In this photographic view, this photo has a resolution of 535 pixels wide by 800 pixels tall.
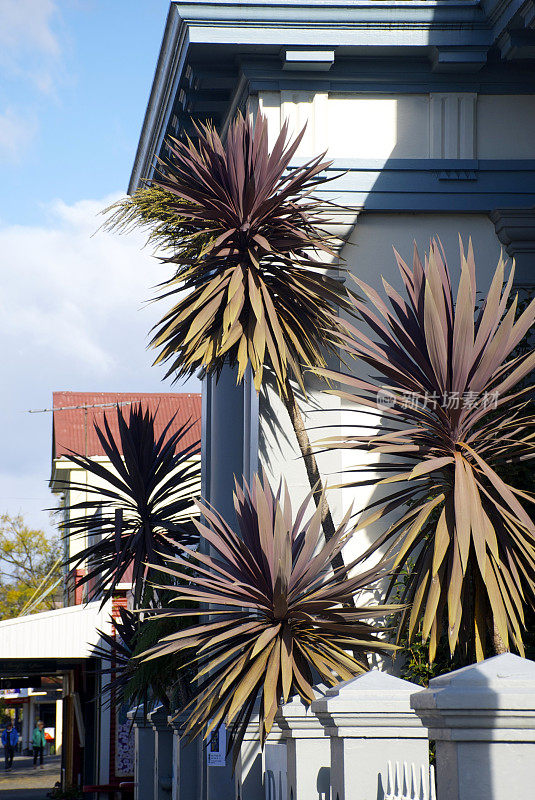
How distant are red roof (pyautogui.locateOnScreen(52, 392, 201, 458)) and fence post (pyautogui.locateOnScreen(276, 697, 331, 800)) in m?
21.2

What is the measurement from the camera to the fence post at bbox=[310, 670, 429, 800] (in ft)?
15.0

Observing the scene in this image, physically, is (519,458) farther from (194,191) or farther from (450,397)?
(194,191)

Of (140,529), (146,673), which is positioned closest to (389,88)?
(140,529)

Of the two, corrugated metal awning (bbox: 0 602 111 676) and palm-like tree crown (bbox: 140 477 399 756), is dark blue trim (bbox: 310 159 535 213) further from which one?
corrugated metal awning (bbox: 0 602 111 676)

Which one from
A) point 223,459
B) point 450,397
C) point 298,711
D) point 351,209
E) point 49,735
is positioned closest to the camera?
point 298,711

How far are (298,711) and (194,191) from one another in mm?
4548

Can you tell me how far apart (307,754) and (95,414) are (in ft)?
76.3

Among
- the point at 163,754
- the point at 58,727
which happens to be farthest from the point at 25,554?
the point at 163,754

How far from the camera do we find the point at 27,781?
90.5ft

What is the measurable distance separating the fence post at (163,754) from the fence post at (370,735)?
787 centimetres

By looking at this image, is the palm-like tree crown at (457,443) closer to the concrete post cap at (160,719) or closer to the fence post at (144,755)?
the concrete post cap at (160,719)

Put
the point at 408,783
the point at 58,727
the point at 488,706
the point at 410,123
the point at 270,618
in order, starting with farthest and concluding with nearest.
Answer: the point at 58,727 → the point at 410,123 → the point at 270,618 → the point at 408,783 → the point at 488,706

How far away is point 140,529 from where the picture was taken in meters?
11.8

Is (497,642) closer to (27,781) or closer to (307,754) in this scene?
(307,754)
